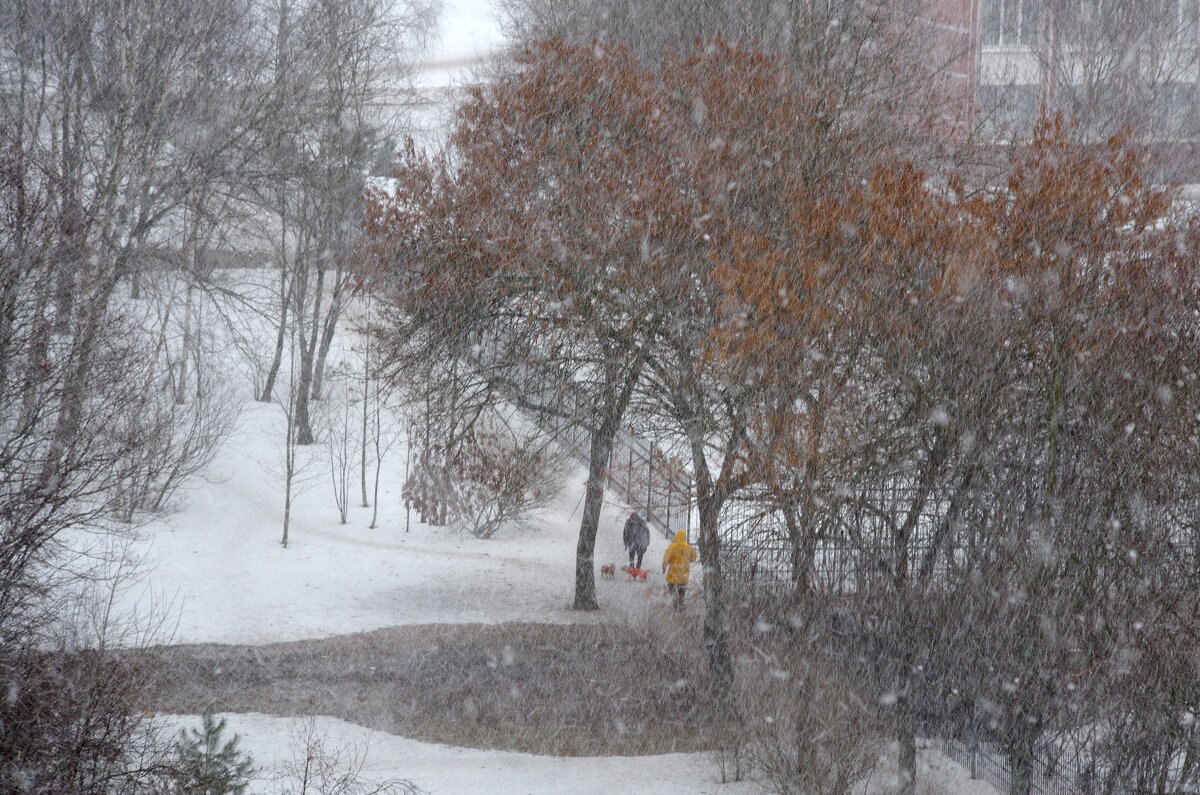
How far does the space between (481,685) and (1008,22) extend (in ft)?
103

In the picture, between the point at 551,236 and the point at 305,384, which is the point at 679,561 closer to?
the point at 551,236

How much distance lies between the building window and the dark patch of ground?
89.8 ft

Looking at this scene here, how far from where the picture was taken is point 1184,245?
406 inches

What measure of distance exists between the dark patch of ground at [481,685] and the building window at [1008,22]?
89.8ft

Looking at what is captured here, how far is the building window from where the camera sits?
113 feet

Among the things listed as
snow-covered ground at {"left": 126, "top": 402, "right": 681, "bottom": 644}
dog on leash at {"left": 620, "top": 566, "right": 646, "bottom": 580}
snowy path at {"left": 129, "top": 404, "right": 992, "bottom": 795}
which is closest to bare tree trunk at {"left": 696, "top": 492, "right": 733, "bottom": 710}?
snowy path at {"left": 129, "top": 404, "right": 992, "bottom": 795}

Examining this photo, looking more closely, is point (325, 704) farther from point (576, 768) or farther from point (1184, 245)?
point (1184, 245)

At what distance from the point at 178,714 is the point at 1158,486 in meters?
9.99

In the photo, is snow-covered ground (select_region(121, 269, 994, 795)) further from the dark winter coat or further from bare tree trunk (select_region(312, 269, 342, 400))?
bare tree trunk (select_region(312, 269, 342, 400))

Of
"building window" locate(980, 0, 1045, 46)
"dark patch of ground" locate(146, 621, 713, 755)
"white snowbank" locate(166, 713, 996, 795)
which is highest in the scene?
"building window" locate(980, 0, 1045, 46)

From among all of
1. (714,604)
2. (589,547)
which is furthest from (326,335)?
(714,604)

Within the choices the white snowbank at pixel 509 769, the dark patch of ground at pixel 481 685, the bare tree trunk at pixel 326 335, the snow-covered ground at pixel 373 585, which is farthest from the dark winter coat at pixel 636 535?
the bare tree trunk at pixel 326 335

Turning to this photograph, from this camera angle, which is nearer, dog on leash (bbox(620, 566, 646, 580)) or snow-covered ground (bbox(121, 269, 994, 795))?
snow-covered ground (bbox(121, 269, 994, 795))

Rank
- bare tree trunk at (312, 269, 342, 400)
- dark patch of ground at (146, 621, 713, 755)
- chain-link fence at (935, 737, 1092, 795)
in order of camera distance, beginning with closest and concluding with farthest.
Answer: chain-link fence at (935, 737, 1092, 795)
dark patch of ground at (146, 621, 713, 755)
bare tree trunk at (312, 269, 342, 400)
